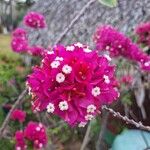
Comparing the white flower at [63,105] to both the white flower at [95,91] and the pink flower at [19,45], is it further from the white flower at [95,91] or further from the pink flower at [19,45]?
the pink flower at [19,45]

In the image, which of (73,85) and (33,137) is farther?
(33,137)

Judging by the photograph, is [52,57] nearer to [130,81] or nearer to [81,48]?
[81,48]

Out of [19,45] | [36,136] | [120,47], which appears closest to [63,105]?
[120,47]

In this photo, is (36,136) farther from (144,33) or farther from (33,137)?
(144,33)

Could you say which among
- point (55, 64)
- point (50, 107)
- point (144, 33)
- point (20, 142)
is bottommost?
point (20, 142)

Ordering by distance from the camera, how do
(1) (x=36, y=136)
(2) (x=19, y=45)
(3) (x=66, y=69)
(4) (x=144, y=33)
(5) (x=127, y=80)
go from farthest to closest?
(2) (x=19, y=45) → (5) (x=127, y=80) → (4) (x=144, y=33) → (1) (x=36, y=136) → (3) (x=66, y=69)

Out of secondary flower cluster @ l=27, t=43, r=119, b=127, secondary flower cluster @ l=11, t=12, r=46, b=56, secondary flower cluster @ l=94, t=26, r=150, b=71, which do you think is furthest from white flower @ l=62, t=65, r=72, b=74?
secondary flower cluster @ l=11, t=12, r=46, b=56

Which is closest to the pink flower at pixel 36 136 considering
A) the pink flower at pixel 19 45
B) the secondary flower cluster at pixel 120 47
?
the secondary flower cluster at pixel 120 47
